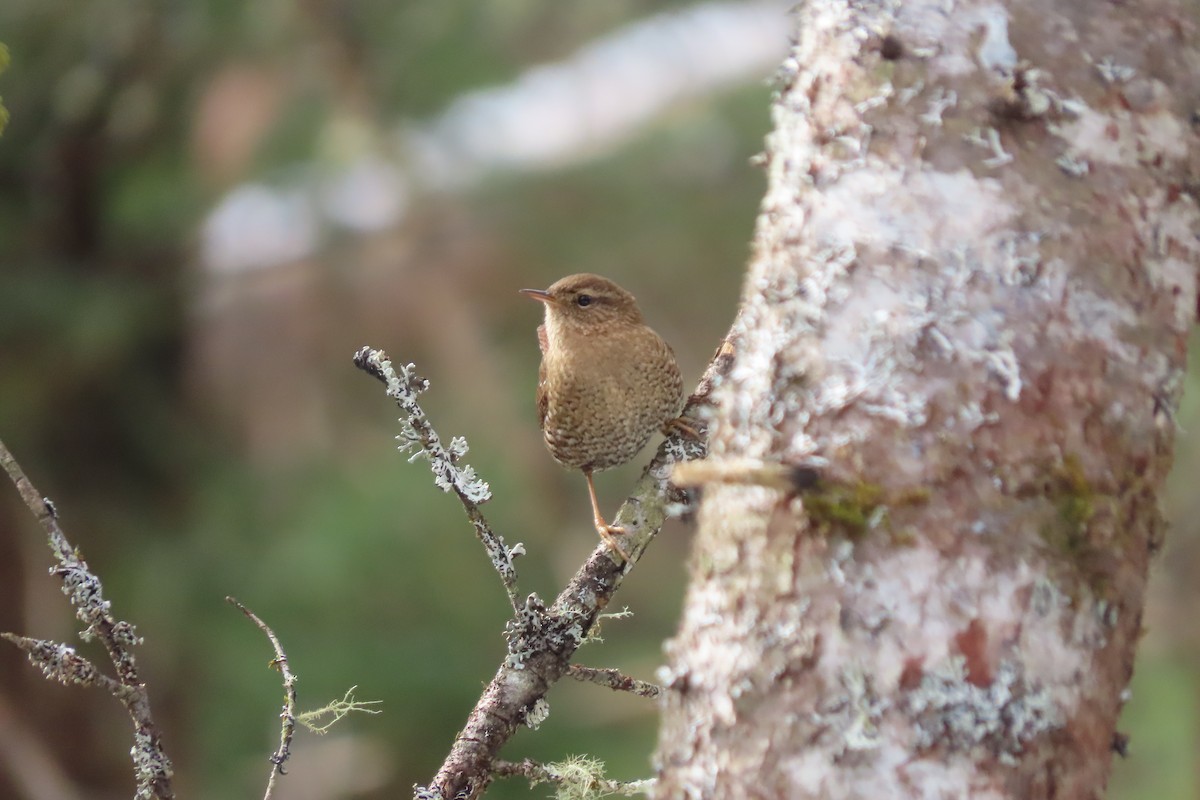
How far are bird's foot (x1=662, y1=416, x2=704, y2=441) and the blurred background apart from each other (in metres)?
2.37

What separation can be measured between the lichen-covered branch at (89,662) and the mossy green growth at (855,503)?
776mm

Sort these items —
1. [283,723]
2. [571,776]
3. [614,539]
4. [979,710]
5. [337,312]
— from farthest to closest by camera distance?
[337,312], [614,539], [571,776], [283,723], [979,710]

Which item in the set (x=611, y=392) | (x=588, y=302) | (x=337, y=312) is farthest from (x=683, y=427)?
(x=337, y=312)

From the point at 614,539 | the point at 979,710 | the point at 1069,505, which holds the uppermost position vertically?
the point at 614,539

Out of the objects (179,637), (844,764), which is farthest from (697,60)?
(844,764)

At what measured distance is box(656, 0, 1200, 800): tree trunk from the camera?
1.10m

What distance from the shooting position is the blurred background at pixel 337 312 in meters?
4.73

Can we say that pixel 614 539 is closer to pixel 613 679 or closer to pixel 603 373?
pixel 613 679

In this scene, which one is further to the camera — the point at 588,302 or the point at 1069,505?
the point at 588,302

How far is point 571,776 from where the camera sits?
171cm

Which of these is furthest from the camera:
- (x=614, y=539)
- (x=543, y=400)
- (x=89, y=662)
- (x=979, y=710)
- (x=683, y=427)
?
(x=543, y=400)

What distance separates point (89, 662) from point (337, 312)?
4519mm

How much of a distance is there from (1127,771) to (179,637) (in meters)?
4.36

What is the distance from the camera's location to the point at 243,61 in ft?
16.0
